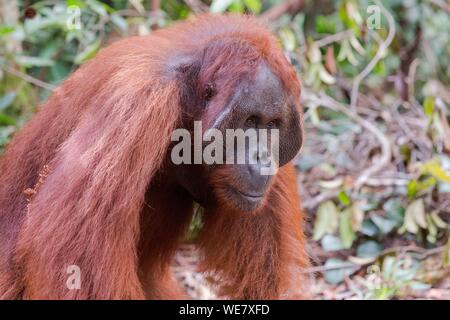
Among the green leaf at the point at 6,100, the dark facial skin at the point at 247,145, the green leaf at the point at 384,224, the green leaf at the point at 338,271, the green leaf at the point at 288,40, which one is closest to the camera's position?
the dark facial skin at the point at 247,145

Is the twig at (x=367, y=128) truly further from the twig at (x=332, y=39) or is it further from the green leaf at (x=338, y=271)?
the green leaf at (x=338, y=271)

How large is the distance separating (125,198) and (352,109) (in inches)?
167

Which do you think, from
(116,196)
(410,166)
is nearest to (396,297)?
(410,166)

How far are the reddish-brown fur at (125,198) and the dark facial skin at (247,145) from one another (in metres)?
0.09

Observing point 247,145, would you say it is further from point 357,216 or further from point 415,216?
point 415,216

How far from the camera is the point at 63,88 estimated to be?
172 inches

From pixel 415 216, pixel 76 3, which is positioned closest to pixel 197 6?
pixel 76 3

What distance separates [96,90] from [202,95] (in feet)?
1.80

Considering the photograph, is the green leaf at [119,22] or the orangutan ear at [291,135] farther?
the green leaf at [119,22]

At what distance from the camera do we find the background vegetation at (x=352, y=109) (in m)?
5.78

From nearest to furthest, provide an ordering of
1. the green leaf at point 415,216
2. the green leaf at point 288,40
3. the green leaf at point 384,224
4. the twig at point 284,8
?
the green leaf at point 415,216, the green leaf at point 384,224, the green leaf at point 288,40, the twig at point 284,8

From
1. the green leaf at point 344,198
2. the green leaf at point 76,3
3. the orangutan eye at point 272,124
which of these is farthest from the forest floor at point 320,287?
the green leaf at point 76,3

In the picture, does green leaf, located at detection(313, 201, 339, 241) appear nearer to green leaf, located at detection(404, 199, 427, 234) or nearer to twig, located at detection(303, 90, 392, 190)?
twig, located at detection(303, 90, 392, 190)

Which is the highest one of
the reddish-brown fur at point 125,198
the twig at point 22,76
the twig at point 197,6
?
the twig at point 197,6
